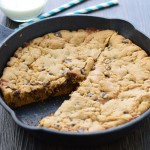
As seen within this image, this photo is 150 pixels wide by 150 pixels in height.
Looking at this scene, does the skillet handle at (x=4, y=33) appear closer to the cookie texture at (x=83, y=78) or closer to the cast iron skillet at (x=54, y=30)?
the cast iron skillet at (x=54, y=30)

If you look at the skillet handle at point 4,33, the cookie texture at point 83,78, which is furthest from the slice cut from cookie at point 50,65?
the skillet handle at point 4,33

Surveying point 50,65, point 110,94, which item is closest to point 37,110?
point 50,65

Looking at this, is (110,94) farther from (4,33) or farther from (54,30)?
(4,33)

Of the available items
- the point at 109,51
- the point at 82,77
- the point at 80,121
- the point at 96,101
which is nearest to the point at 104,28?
the point at 109,51

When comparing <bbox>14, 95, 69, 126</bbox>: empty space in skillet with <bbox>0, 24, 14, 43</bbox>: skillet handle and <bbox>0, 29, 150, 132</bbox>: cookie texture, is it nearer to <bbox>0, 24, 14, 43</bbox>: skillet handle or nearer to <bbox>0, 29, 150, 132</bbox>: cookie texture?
<bbox>0, 29, 150, 132</bbox>: cookie texture

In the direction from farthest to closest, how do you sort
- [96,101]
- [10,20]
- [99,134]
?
[10,20], [96,101], [99,134]

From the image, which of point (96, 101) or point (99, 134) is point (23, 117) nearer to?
point (96, 101)

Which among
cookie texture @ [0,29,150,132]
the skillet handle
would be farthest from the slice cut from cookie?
the skillet handle
